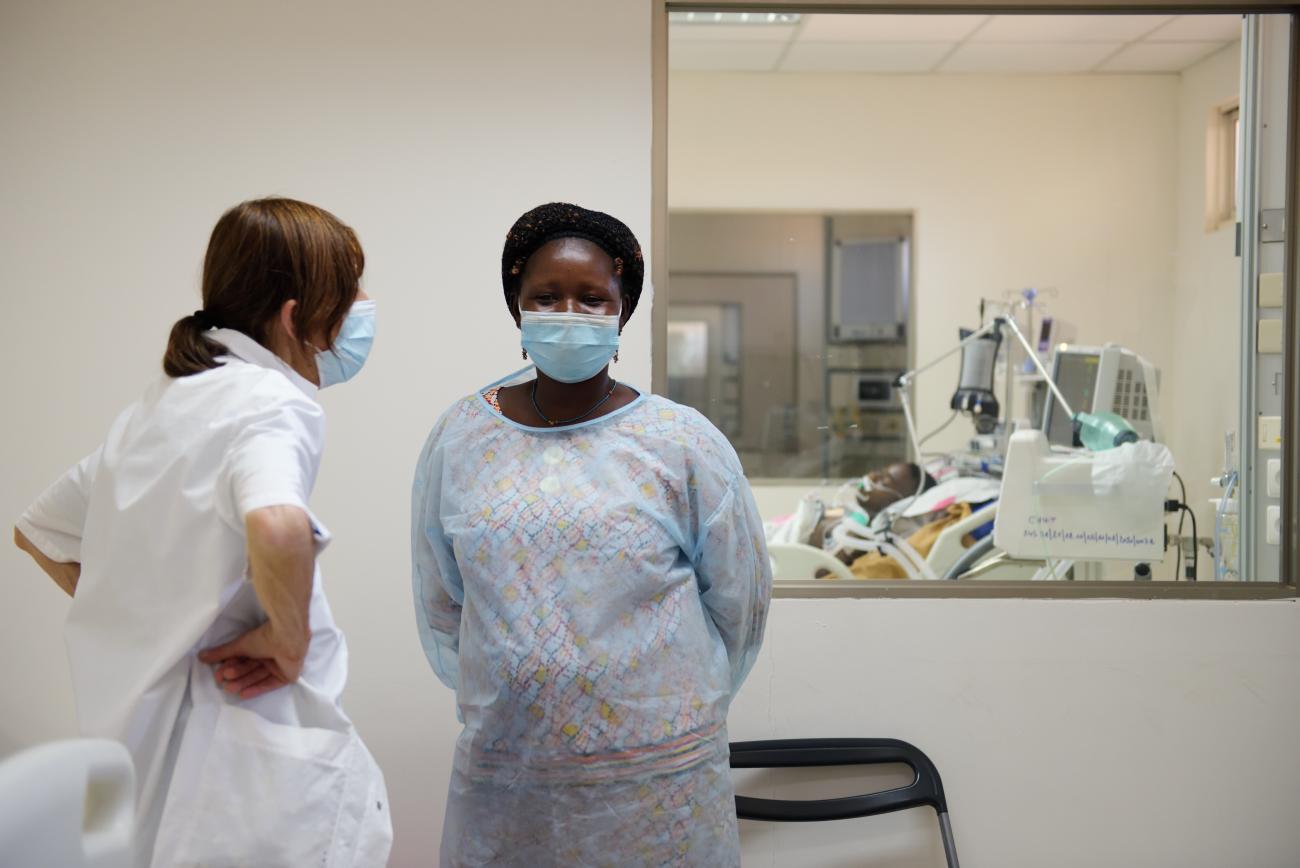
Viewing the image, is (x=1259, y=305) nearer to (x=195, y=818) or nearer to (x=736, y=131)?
(x=736, y=131)

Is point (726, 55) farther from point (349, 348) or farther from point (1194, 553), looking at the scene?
point (349, 348)

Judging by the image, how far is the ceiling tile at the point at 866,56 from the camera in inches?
118

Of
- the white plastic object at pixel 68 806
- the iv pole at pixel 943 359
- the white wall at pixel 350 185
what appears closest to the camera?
the white plastic object at pixel 68 806

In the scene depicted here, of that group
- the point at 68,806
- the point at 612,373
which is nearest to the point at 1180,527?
the point at 612,373

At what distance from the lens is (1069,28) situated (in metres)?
2.70

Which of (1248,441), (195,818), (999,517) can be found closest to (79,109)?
(195,818)

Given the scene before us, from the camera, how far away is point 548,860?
1372mm

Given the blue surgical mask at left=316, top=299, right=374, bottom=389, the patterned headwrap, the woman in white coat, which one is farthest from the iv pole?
the woman in white coat

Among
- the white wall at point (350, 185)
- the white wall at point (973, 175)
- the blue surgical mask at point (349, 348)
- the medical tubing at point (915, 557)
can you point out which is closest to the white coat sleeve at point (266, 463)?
the blue surgical mask at point (349, 348)

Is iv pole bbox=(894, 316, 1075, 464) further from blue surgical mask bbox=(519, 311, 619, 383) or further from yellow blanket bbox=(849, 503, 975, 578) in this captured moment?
blue surgical mask bbox=(519, 311, 619, 383)

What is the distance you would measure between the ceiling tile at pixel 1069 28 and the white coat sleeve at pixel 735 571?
5.66ft

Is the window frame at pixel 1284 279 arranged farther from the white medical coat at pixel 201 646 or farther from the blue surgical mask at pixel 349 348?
the white medical coat at pixel 201 646

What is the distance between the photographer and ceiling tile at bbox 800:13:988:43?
2650mm

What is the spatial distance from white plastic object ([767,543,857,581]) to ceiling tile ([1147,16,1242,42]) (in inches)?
60.6
